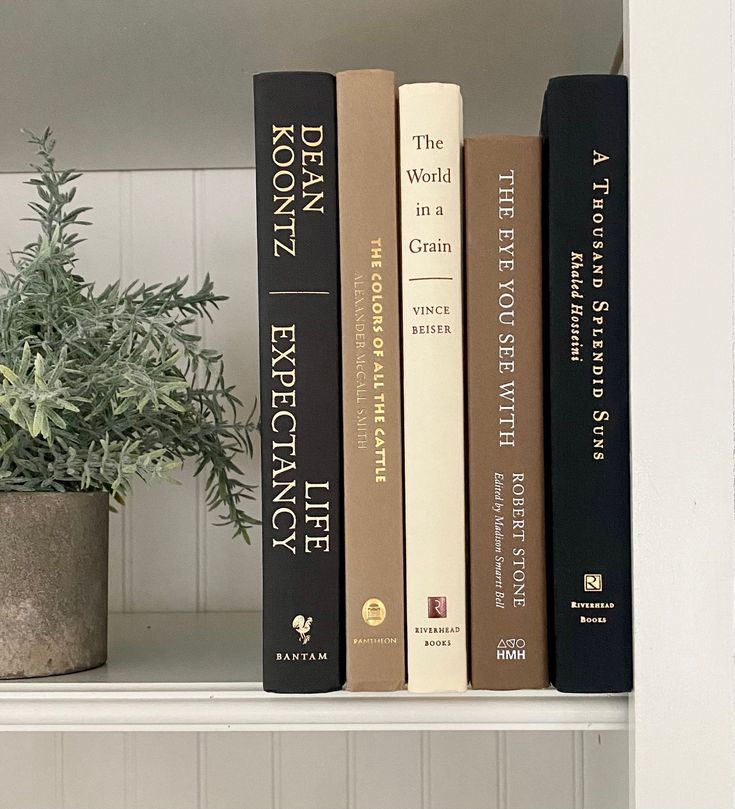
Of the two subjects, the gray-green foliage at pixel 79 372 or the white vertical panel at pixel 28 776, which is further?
the white vertical panel at pixel 28 776

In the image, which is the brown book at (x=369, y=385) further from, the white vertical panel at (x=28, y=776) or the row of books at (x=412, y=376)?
the white vertical panel at (x=28, y=776)

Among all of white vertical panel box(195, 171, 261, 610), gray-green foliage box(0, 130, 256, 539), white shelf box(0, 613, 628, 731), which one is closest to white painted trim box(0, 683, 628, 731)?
white shelf box(0, 613, 628, 731)

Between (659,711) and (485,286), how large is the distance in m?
0.23

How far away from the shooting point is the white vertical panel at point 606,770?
63 cm

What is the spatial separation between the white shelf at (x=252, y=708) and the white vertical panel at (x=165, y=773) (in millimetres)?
354

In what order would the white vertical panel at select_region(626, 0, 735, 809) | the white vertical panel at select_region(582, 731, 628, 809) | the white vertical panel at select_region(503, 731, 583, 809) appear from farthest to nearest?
the white vertical panel at select_region(503, 731, 583, 809) → the white vertical panel at select_region(582, 731, 628, 809) → the white vertical panel at select_region(626, 0, 735, 809)

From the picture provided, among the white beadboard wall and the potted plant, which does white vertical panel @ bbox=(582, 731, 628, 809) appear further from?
the potted plant

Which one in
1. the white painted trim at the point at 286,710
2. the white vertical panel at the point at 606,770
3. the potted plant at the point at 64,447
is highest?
the potted plant at the point at 64,447

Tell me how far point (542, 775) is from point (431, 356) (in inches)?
19.8

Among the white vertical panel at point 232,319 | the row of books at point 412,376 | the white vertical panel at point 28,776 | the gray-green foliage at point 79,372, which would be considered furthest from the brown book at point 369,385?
the white vertical panel at point 28,776

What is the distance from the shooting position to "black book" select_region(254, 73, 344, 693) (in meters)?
0.53

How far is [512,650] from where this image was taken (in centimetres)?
53

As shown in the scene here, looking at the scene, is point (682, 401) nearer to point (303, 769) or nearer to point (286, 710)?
point (286, 710)

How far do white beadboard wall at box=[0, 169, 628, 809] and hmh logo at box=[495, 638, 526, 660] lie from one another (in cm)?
38
